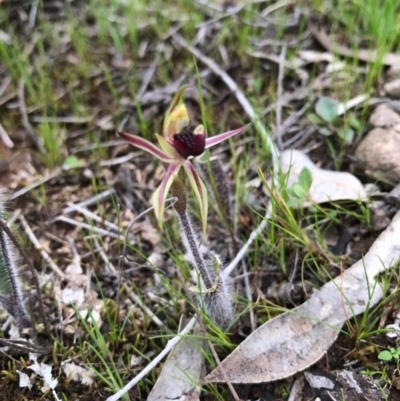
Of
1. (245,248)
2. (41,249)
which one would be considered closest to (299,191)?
(245,248)

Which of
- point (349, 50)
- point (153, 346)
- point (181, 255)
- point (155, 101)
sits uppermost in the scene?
point (349, 50)

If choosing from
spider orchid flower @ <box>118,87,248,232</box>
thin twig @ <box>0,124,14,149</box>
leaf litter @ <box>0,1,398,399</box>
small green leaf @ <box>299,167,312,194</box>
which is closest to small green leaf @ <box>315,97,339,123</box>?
leaf litter @ <box>0,1,398,399</box>

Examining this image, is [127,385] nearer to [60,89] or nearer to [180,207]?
[180,207]

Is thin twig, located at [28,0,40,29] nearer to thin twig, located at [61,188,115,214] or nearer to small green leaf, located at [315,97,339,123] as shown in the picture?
thin twig, located at [61,188,115,214]

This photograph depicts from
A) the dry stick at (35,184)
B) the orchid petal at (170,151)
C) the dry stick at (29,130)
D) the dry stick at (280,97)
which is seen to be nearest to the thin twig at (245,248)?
the dry stick at (280,97)

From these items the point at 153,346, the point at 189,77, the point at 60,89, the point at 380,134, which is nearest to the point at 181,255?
the point at 153,346

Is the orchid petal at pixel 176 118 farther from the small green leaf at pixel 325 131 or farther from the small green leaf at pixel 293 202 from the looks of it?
the small green leaf at pixel 325 131
